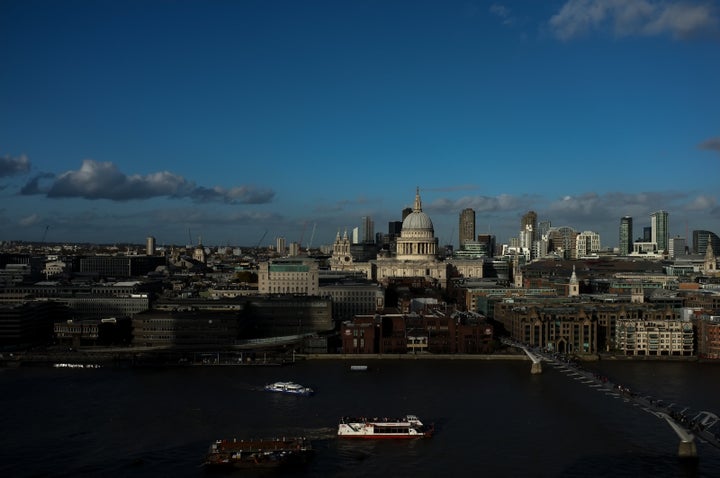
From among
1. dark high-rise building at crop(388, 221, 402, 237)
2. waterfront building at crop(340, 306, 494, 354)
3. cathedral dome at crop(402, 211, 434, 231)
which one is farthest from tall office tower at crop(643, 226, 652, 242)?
waterfront building at crop(340, 306, 494, 354)

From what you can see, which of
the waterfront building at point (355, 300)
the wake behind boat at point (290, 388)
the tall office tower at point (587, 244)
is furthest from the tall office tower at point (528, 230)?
the wake behind boat at point (290, 388)

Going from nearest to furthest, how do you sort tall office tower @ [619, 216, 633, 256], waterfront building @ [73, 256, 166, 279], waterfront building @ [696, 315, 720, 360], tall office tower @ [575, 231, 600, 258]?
waterfront building @ [696, 315, 720, 360] → waterfront building @ [73, 256, 166, 279] → tall office tower @ [575, 231, 600, 258] → tall office tower @ [619, 216, 633, 256]

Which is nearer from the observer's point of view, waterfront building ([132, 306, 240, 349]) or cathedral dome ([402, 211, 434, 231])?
waterfront building ([132, 306, 240, 349])

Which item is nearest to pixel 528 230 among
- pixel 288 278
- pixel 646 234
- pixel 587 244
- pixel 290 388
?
pixel 587 244

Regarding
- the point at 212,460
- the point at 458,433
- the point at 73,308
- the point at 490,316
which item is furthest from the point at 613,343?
the point at 73,308

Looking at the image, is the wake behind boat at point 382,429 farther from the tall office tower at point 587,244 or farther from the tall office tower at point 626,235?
the tall office tower at point 626,235

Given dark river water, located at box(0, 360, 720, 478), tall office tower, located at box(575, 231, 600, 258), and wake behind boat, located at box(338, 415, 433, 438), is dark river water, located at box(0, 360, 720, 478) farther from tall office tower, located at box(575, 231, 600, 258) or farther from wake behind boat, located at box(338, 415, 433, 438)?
tall office tower, located at box(575, 231, 600, 258)
